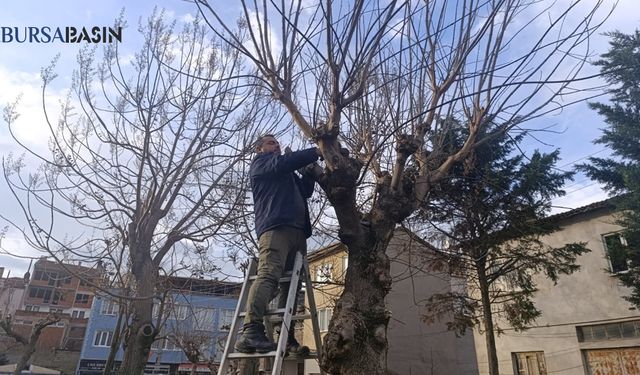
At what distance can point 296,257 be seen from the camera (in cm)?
390

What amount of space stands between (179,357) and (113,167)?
31.4 meters

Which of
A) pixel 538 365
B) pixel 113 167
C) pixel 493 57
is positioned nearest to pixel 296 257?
pixel 493 57

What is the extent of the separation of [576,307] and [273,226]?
487 inches

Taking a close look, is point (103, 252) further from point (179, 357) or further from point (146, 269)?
point (179, 357)

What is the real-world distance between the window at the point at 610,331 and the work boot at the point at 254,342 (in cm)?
1205

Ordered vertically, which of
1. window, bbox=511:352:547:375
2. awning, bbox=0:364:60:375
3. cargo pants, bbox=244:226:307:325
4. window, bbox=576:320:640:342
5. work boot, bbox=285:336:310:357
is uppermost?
window, bbox=576:320:640:342

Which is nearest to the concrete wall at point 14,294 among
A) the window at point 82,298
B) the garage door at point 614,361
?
the window at point 82,298

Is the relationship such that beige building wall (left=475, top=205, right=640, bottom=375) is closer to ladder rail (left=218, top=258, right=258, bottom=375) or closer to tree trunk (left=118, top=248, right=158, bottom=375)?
ladder rail (left=218, top=258, right=258, bottom=375)

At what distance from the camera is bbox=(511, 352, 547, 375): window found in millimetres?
13000

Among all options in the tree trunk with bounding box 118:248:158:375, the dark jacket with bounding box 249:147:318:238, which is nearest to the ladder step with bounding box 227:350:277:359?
the dark jacket with bounding box 249:147:318:238

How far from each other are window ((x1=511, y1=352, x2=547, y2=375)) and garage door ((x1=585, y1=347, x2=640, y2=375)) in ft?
4.39

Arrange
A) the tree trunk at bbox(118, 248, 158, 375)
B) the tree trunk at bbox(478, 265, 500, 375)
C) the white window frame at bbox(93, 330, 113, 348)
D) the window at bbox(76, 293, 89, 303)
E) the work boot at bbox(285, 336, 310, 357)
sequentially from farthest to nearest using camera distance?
the window at bbox(76, 293, 89, 303) → the white window frame at bbox(93, 330, 113, 348) → the tree trunk at bbox(478, 265, 500, 375) → the tree trunk at bbox(118, 248, 158, 375) → the work boot at bbox(285, 336, 310, 357)

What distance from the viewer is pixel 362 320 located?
3.46 meters

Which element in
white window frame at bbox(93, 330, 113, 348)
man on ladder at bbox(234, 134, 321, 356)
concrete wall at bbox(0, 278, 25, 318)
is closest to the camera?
man on ladder at bbox(234, 134, 321, 356)
